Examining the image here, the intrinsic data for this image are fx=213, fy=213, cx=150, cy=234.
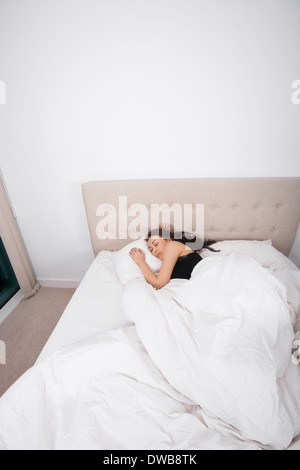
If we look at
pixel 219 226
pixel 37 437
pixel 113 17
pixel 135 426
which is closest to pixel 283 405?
pixel 135 426

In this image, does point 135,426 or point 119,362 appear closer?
point 135,426

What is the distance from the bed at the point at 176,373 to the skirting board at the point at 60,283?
95 centimetres

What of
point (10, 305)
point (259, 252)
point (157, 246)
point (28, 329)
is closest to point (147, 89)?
point (157, 246)

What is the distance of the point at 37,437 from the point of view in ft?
2.38

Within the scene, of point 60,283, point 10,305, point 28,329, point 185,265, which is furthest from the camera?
point 60,283

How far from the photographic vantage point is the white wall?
4.11 ft

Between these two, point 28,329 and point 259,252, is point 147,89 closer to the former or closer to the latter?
point 259,252

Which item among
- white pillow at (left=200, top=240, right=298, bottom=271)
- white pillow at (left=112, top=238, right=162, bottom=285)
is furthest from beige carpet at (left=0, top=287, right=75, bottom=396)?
white pillow at (left=200, top=240, right=298, bottom=271)

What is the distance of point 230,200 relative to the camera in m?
1.59

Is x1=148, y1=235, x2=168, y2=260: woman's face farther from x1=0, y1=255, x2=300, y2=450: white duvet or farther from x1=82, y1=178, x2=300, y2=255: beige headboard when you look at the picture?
x1=0, y1=255, x2=300, y2=450: white duvet

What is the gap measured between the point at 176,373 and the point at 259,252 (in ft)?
3.33

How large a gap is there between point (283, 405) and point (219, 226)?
1.16 m
